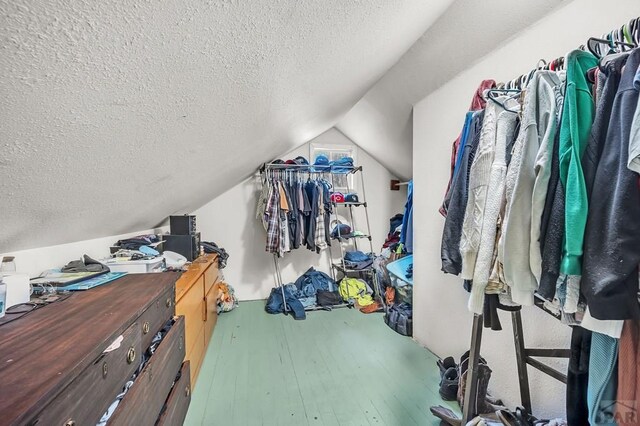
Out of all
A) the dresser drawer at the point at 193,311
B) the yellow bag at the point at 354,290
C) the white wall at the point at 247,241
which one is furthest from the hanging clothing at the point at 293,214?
the dresser drawer at the point at 193,311

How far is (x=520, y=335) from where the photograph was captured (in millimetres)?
1098

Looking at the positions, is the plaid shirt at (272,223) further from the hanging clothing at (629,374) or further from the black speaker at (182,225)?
the hanging clothing at (629,374)

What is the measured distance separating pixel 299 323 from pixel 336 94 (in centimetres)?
202

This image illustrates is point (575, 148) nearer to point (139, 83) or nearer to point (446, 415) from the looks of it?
point (139, 83)

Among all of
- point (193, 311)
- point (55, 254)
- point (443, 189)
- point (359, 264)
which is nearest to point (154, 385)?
point (193, 311)

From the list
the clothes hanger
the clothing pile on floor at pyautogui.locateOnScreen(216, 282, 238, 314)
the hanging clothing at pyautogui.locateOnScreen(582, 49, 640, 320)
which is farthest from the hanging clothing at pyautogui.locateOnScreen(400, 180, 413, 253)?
the clothing pile on floor at pyautogui.locateOnScreen(216, 282, 238, 314)

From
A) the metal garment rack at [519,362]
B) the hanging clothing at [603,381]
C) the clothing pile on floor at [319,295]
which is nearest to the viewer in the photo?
the hanging clothing at [603,381]

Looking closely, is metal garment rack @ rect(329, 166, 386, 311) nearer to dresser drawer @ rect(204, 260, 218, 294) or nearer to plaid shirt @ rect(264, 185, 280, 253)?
plaid shirt @ rect(264, 185, 280, 253)

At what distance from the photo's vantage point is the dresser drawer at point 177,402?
985 millimetres

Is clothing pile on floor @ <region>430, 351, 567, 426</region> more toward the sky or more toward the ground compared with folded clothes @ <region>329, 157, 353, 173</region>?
more toward the ground

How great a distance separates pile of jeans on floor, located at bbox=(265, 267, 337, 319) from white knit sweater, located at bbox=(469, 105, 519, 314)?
6.83 ft

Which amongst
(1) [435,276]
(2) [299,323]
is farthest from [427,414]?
(2) [299,323]

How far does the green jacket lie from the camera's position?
24.2 inches

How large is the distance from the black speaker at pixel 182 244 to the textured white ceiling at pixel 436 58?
2.03 metres
